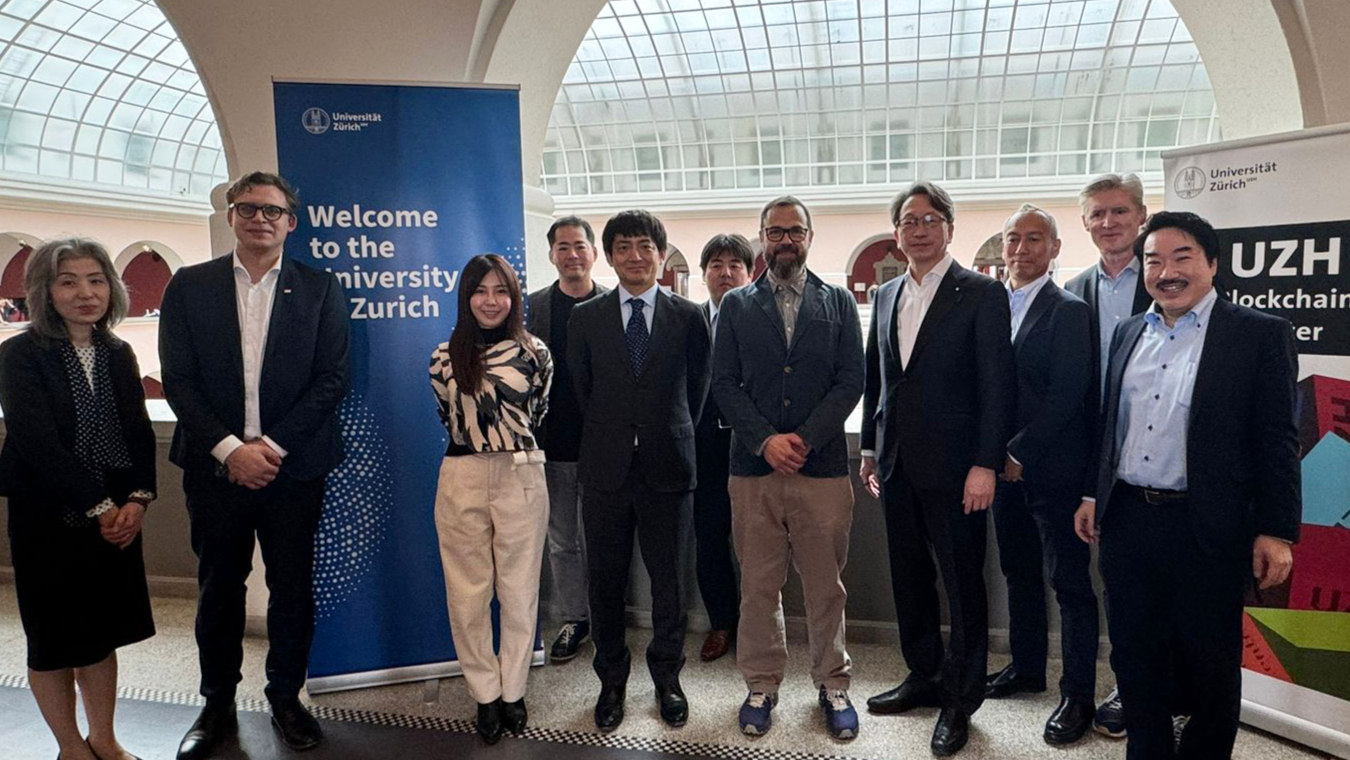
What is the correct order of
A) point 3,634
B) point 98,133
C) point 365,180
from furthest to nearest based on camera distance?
point 98,133, point 3,634, point 365,180

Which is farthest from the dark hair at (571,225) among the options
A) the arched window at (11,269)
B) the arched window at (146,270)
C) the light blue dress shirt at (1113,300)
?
the arched window at (146,270)

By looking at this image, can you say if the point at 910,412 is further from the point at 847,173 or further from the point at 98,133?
the point at 98,133

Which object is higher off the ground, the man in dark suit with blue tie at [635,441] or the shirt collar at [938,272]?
the shirt collar at [938,272]

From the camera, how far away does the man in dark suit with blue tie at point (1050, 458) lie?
2637mm

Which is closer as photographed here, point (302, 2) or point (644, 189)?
point (302, 2)

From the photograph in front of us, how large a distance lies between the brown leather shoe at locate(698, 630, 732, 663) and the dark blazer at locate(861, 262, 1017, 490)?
4.29 feet

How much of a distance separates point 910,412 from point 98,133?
67.0 feet

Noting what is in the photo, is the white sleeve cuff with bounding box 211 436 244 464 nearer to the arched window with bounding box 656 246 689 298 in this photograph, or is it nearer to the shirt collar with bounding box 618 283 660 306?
the shirt collar with bounding box 618 283 660 306

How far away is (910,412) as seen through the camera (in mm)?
2631

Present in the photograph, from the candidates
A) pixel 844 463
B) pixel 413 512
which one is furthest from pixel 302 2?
pixel 844 463

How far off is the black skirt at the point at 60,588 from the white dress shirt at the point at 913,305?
2624 mm

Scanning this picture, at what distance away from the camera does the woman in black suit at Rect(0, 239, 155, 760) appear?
7.75 feet

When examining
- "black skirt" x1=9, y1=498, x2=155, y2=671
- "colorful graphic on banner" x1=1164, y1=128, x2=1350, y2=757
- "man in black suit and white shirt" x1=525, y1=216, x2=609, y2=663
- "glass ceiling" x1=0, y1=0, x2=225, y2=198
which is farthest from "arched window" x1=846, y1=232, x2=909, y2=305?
"black skirt" x1=9, y1=498, x2=155, y2=671

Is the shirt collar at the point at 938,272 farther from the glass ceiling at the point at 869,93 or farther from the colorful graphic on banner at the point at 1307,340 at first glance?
the glass ceiling at the point at 869,93
